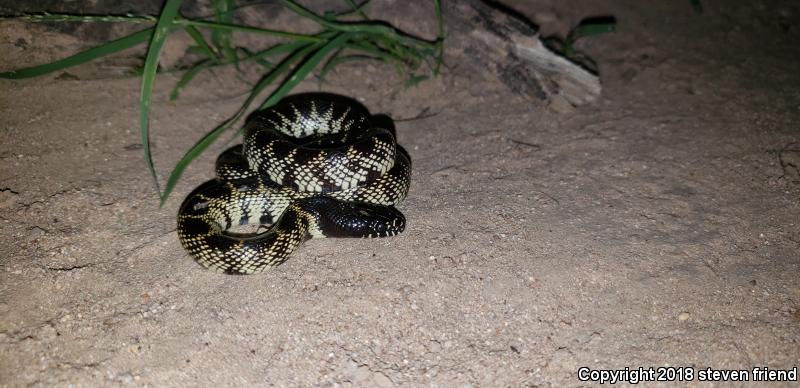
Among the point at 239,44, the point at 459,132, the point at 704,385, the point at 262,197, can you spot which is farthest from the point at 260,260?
the point at 239,44

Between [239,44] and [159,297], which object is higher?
[239,44]

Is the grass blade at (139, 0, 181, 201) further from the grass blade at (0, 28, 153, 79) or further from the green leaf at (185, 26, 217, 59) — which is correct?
the green leaf at (185, 26, 217, 59)

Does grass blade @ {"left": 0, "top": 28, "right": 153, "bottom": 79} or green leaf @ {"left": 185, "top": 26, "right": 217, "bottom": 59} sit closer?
grass blade @ {"left": 0, "top": 28, "right": 153, "bottom": 79}

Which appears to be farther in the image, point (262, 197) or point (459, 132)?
point (459, 132)

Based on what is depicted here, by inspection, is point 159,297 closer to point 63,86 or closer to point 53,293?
point 53,293

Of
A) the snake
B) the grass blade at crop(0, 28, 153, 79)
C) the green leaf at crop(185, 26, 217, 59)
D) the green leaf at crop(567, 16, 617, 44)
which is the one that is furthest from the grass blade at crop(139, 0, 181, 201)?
the green leaf at crop(567, 16, 617, 44)

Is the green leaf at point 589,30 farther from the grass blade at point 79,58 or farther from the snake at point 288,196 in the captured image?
the grass blade at point 79,58
